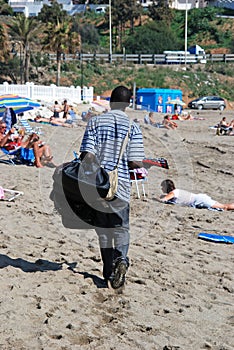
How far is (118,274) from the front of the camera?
4.71m

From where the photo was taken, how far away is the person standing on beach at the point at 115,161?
459cm

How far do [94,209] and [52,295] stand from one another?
0.73 metres

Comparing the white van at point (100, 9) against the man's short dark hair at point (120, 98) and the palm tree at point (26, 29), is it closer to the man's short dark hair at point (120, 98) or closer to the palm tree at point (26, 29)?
the palm tree at point (26, 29)

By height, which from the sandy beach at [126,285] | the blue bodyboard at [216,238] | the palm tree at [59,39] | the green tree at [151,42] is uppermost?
the green tree at [151,42]

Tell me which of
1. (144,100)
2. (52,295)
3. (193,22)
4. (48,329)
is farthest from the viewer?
(193,22)

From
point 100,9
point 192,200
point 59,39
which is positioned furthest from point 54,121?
point 100,9

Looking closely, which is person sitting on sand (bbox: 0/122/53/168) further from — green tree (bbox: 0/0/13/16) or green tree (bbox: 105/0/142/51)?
green tree (bbox: 0/0/13/16)

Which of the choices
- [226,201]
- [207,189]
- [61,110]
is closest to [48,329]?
[226,201]

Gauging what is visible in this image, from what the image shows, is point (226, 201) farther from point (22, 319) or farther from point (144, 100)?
point (144, 100)

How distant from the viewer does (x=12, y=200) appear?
808 centimetres

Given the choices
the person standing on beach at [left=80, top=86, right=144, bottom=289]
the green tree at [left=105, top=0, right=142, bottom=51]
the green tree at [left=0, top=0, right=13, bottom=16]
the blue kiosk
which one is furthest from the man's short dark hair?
the green tree at [left=0, top=0, right=13, bottom=16]

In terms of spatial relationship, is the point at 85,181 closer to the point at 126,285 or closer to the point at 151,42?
the point at 126,285

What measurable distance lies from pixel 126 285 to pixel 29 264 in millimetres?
903

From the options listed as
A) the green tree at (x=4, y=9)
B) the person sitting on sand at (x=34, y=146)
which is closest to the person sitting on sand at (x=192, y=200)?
the person sitting on sand at (x=34, y=146)
